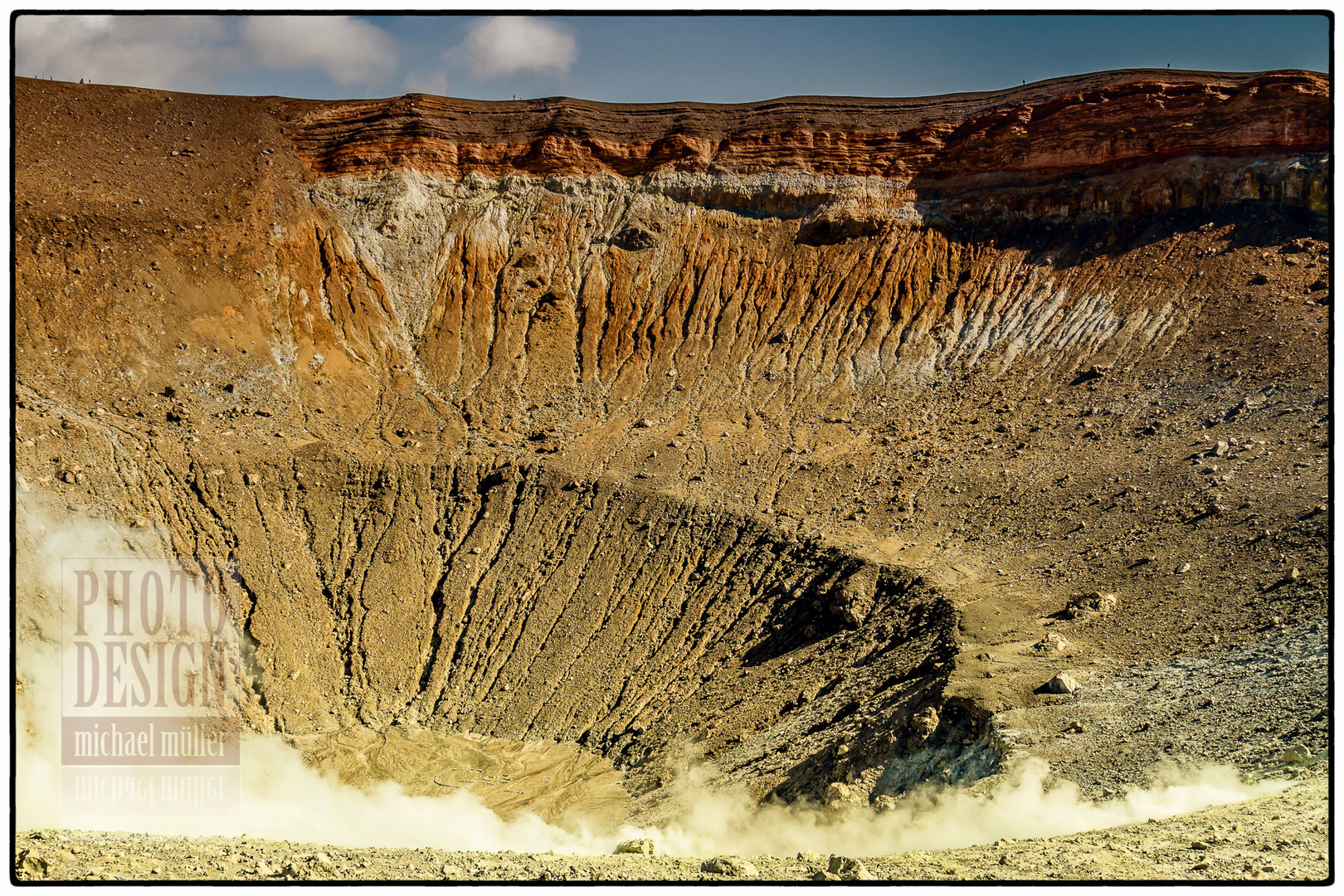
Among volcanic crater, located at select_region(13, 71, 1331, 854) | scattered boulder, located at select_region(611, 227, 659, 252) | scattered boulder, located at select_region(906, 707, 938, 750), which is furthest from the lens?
scattered boulder, located at select_region(611, 227, 659, 252)

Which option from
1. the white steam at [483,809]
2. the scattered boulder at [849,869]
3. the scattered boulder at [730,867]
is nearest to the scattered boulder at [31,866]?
the white steam at [483,809]

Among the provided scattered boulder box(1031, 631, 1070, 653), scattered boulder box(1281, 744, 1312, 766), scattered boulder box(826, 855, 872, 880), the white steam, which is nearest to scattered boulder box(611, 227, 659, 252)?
the white steam

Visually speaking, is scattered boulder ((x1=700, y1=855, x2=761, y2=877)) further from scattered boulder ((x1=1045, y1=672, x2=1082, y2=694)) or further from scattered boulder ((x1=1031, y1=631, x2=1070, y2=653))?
scattered boulder ((x1=1031, y1=631, x2=1070, y2=653))

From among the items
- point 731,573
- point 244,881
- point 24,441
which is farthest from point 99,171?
point 244,881

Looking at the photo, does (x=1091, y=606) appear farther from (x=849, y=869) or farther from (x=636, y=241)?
(x=636, y=241)

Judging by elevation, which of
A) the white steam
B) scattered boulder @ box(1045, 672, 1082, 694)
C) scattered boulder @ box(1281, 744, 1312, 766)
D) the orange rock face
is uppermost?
the orange rock face

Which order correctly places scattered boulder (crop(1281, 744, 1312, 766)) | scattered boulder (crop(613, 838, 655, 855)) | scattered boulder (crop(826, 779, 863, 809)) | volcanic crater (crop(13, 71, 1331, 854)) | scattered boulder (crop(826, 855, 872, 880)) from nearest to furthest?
scattered boulder (crop(826, 855, 872, 880)) → scattered boulder (crop(1281, 744, 1312, 766)) → scattered boulder (crop(613, 838, 655, 855)) → scattered boulder (crop(826, 779, 863, 809)) → volcanic crater (crop(13, 71, 1331, 854))

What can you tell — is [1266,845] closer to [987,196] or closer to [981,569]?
[981,569]

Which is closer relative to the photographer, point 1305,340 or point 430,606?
point 430,606
